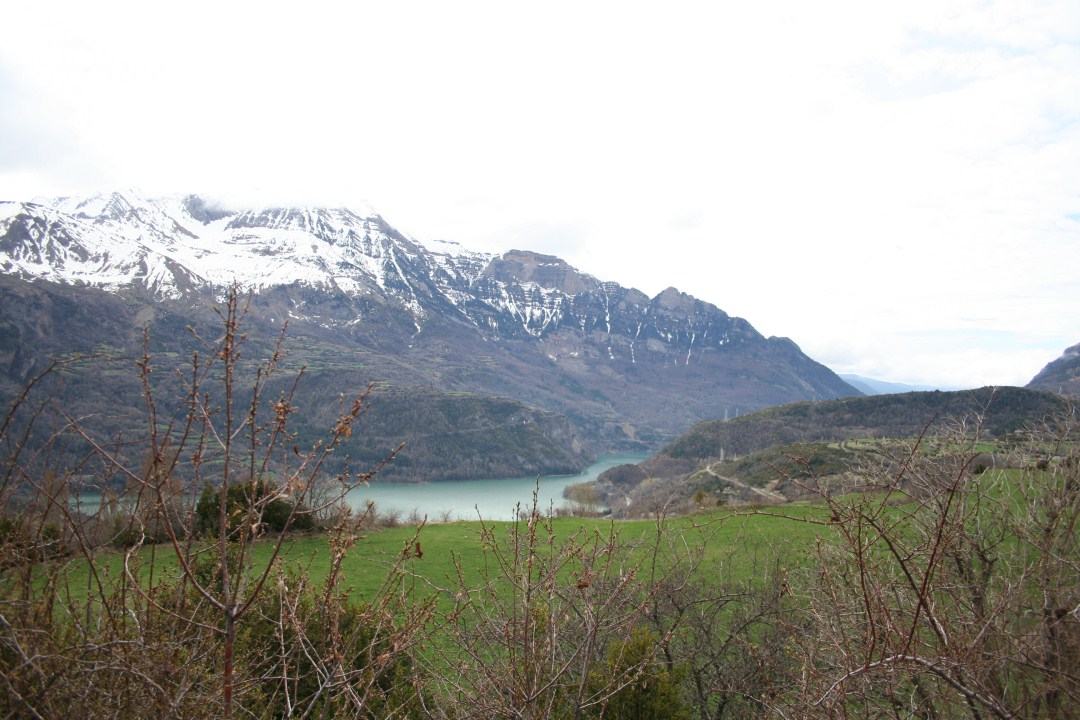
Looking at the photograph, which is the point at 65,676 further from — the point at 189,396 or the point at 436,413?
the point at 436,413

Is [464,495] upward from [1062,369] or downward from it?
downward

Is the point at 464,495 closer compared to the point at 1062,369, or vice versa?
the point at 464,495

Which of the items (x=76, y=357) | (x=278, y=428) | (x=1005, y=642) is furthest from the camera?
(x=1005, y=642)

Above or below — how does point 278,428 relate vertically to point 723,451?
above

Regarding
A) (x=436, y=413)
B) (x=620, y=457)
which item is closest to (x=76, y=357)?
(x=436, y=413)

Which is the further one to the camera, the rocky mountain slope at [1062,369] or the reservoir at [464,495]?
the rocky mountain slope at [1062,369]

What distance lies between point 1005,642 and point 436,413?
161111mm

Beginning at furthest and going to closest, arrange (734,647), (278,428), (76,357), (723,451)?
(723,451) < (734,647) < (76,357) < (278,428)

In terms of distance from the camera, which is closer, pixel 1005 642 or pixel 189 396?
pixel 189 396

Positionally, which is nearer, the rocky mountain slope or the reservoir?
the reservoir

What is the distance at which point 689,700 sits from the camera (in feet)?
25.3

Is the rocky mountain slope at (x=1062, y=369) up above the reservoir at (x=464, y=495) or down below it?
above

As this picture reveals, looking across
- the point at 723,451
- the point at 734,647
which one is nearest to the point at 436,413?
the point at 723,451

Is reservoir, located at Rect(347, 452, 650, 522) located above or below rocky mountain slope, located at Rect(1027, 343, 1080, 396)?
below
